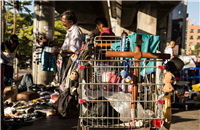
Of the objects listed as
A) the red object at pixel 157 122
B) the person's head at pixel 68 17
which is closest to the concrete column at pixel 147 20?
the person's head at pixel 68 17

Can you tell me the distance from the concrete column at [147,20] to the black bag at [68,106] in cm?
906

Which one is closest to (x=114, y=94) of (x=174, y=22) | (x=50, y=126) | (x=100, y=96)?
(x=100, y=96)

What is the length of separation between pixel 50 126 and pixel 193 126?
313 cm

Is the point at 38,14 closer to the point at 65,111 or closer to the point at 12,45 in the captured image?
the point at 12,45

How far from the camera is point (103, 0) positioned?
19.5 metres

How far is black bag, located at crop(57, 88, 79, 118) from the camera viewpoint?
417 centimetres

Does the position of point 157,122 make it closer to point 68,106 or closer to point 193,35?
point 68,106

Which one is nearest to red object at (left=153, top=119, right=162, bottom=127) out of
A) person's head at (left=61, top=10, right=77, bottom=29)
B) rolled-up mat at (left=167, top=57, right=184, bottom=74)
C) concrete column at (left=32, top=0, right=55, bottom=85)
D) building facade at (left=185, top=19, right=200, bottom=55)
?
person's head at (left=61, top=10, right=77, bottom=29)

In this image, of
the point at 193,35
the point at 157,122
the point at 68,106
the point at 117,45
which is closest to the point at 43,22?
the point at 117,45

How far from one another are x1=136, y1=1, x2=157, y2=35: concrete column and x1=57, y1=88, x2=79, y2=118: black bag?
29.7 feet

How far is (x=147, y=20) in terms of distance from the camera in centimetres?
1284

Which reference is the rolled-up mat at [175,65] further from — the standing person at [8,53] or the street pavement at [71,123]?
the standing person at [8,53]

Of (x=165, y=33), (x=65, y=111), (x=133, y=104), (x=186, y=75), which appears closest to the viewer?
(x=133, y=104)

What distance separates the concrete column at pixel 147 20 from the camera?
12570 mm
